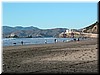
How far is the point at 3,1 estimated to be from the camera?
16.3ft

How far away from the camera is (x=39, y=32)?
85.6 metres

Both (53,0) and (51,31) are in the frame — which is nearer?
(53,0)

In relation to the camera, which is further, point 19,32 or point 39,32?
point 39,32

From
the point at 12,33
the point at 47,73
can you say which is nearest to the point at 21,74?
the point at 47,73

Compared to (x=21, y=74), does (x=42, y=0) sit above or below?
above

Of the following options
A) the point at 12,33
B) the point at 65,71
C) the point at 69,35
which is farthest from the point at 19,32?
the point at 65,71

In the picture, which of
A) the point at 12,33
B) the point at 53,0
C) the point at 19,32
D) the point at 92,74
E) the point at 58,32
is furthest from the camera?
the point at 58,32

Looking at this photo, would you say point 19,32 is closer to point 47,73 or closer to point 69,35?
point 69,35

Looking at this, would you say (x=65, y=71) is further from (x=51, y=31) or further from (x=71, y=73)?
(x=51, y=31)

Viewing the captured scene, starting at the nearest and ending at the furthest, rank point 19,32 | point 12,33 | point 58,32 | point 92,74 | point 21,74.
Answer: point 92,74 < point 21,74 < point 12,33 < point 19,32 < point 58,32

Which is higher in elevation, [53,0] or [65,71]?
[53,0]

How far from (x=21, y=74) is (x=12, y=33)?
57.6m

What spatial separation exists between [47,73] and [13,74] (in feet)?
3.02

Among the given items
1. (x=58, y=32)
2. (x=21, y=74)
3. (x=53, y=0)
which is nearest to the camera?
(x=53, y=0)
